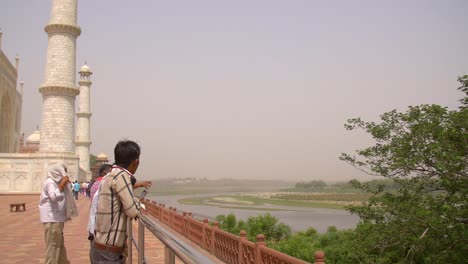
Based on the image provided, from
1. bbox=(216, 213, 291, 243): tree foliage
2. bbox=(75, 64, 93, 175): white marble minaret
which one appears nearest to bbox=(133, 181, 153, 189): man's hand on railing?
bbox=(216, 213, 291, 243): tree foliage

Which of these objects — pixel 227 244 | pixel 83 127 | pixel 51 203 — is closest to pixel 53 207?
pixel 51 203

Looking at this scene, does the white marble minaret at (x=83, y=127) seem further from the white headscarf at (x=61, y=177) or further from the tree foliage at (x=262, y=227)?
the white headscarf at (x=61, y=177)

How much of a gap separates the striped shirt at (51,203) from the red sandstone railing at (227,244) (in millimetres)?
2820

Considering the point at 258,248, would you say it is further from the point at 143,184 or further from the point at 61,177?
the point at 143,184

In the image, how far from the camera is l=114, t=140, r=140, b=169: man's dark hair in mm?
3041

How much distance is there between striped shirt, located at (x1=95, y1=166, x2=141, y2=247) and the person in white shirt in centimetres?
240

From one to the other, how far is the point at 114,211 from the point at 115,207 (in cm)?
3

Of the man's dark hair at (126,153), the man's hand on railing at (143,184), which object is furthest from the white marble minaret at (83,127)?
the man's dark hair at (126,153)

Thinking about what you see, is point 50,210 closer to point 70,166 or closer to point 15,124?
point 70,166

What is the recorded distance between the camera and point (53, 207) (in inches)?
200

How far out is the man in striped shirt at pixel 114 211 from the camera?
9.05 ft

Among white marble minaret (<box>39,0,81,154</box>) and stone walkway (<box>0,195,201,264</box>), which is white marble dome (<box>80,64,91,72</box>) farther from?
stone walkway (<box>0,195,201,264</box>)

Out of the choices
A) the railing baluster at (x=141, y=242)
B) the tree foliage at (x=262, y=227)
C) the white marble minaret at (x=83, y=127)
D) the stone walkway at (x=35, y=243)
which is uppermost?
the white marble minaret at (x=83, y=127)

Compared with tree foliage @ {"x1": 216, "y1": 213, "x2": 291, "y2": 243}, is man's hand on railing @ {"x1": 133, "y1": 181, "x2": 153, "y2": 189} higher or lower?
higher
